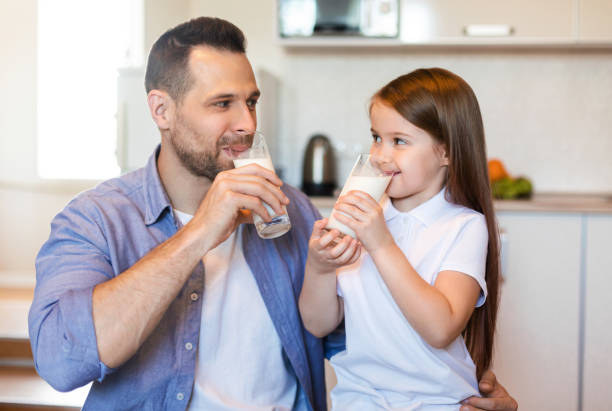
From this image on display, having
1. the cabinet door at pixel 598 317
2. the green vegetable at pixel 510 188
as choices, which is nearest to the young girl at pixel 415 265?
the cabinet door at pixel 598 317

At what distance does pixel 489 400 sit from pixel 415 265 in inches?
12.6

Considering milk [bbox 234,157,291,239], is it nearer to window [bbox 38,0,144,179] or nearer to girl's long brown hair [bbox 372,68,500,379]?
girl's long brown hair [bbox 372,68,500,379]

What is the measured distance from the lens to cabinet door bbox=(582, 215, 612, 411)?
9.00ft

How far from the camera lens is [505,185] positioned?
3057 mm

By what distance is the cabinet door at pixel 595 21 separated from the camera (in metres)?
2.91

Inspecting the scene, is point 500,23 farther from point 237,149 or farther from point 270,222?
point 270,222

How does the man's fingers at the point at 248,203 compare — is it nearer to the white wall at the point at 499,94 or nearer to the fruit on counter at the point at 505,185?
the fruit on counter at the point at 505,185

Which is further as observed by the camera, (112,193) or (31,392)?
(31,392)

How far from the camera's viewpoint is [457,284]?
120 cm

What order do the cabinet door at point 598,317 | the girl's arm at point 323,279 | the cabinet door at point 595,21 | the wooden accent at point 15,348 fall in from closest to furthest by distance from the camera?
1. the girl's arm at point 323,279
2. the wooden accent at point 15,348
3. the cabinet door at point 598,317
4. the cabinet door at point 595,21

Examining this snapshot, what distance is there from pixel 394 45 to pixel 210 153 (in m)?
2.00

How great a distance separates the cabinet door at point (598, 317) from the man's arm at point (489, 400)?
1644mm

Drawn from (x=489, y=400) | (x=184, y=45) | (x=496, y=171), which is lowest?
(x=489, y=400)

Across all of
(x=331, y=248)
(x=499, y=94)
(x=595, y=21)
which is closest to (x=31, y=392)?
(x=331, y=248)
